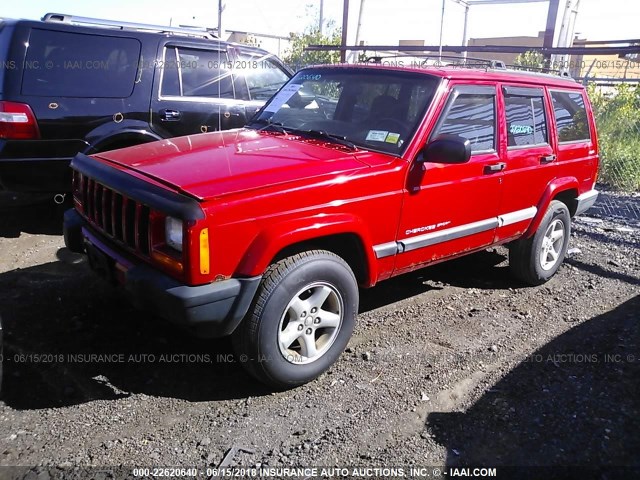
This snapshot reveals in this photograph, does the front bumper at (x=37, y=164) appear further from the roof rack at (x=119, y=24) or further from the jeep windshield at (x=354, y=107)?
the jeep windshield at (x=354, y=107)

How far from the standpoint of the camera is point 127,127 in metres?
5.63

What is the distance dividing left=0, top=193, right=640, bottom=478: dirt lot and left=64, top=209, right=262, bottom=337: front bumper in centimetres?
57

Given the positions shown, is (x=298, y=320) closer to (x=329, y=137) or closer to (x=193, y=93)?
(x=329, y=137)

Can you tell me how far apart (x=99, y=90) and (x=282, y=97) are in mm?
2109

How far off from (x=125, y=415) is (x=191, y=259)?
3.25 feet

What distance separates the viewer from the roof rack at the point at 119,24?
5.53 m

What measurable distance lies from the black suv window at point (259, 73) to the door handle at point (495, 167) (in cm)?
333

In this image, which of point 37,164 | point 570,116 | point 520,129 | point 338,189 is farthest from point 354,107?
point 37,164

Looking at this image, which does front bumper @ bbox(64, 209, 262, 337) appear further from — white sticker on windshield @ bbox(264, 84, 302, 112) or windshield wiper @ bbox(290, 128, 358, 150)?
white sticker on windshield @ bbox(264, 84, 302, 112)

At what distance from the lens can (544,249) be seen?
520 centimetres

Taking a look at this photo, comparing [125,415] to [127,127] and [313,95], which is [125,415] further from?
[127,127]

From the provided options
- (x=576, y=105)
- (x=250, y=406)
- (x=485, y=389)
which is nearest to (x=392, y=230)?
(x=485, y=389)

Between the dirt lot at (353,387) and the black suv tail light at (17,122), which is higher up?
the black suv tail light at (17,122)

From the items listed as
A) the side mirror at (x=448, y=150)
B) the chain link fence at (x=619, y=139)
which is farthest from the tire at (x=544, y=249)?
the chain link fence at (x=619, y=139)
